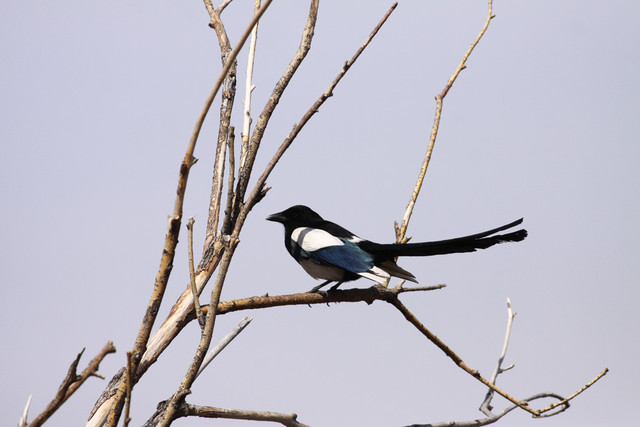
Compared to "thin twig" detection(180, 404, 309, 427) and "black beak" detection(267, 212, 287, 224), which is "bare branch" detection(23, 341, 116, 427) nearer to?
"thin twig" detection(180, 404, 309, 427)

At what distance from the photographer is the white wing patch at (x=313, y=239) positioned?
2.28 m

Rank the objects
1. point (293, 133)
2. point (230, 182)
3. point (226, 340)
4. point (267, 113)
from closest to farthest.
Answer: point (230, 182), point (293, 133), point (267, 113), point (226, 340)

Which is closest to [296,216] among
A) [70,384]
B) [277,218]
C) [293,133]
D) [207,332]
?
[277,218]

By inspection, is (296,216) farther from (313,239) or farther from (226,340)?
(226,340)

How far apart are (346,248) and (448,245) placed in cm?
Answer: 38

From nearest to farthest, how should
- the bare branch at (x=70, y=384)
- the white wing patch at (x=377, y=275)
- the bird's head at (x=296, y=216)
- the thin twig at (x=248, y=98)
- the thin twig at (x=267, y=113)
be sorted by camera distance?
the bare branch at (x=70, y=384) < the thin twig at (x=267, y=113) < the thin twig at (x=248, y=98) < the white wing patch at (x=377, y=275) < the bird's head at (x=296, y=216)

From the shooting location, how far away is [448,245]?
1.98m

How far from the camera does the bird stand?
192 cm

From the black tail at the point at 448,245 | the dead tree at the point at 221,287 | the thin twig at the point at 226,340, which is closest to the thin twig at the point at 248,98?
the dead tree at the point at 221,287

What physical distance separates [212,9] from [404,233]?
968mm

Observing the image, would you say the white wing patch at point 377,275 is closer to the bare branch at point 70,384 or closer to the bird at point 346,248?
the bird at point 346,248

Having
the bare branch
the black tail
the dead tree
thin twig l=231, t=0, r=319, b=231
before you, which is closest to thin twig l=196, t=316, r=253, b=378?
the dead tree

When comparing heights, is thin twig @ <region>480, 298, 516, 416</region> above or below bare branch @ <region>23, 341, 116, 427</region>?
above

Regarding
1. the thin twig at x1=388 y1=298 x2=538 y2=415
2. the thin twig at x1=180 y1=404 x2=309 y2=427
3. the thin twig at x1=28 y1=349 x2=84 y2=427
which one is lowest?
the thin twig at x1=28 y1=349 x2=84 y2=427
